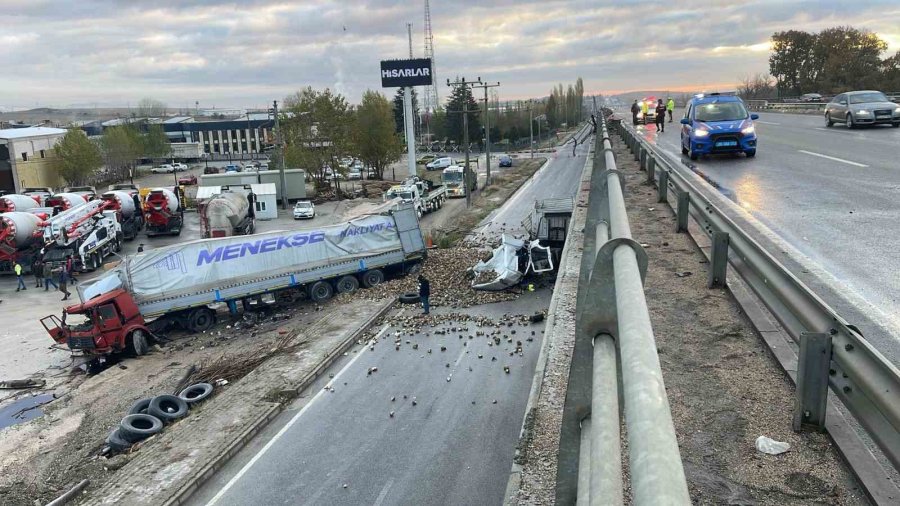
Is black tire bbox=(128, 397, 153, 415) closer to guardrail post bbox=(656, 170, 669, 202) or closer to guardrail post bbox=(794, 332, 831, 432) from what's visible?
guardrail post bbox=(656, 170, 669, 202)

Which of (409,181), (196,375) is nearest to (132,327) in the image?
(196,375)

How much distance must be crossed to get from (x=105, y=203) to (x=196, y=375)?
2597cm

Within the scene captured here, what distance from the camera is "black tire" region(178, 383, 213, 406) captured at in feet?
57.8

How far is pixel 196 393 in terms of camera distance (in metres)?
18.5

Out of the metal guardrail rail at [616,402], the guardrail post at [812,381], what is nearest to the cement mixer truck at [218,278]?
the guardrail post at [812,381]

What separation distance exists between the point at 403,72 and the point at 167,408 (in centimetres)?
6921

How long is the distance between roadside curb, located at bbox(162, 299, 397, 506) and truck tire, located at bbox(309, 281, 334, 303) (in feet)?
19.0

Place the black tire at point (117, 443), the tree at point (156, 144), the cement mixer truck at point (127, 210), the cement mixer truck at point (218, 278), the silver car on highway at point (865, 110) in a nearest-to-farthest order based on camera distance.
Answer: the black tire at point (117, 443) → the cement mixer truck at point (218, 278) → the silver car on highway at point (865, 110) → the cement mixer truck at point (127, 210) → the tree at point (156, 144)

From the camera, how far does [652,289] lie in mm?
7520

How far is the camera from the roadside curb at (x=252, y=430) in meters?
12.0

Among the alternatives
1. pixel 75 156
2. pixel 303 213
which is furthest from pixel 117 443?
pixel 75 156

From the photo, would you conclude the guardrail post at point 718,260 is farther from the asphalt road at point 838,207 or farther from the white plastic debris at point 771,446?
the white plastic debris at point 771,446

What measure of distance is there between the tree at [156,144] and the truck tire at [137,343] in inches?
3847

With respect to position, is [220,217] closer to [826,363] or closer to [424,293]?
[424,293]
